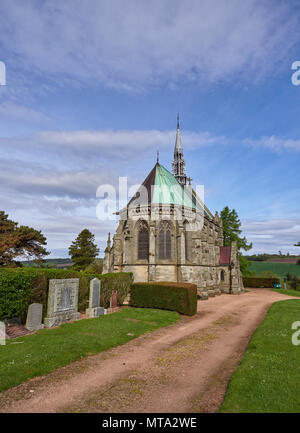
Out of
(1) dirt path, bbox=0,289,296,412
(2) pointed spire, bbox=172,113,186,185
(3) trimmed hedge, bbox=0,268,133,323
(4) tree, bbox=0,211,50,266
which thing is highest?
(2) pointed spire, bbox=172,113,186,185

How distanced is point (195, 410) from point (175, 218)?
23.0m

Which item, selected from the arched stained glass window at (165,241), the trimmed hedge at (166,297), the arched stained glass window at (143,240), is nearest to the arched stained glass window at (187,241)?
the arched stained glass window at (165,241)

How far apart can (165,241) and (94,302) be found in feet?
40.8

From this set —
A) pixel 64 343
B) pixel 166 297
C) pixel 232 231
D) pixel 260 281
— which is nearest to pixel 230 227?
pixel 232 231

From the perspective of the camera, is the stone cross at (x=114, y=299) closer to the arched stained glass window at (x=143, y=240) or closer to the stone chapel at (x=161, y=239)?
the stone chapel at (x=161, y=239)

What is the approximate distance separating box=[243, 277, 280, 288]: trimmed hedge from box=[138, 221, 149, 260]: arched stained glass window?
24.1 m

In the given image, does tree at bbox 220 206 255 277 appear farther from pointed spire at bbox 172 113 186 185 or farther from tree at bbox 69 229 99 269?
tree at bbox 69 229 99 269

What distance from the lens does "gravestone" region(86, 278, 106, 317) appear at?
16.4 meters

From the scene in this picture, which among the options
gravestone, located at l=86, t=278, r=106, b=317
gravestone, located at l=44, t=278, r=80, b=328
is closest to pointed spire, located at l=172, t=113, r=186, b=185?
gravestone, located at l=86, t=278, r=106, b=317

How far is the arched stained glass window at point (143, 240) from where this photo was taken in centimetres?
2804

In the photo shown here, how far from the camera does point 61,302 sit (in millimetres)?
14930

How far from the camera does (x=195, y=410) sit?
568cm

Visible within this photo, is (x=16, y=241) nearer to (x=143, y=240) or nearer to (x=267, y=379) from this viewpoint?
(x=143, y=240)

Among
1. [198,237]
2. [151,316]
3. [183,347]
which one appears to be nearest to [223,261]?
[198,237]
